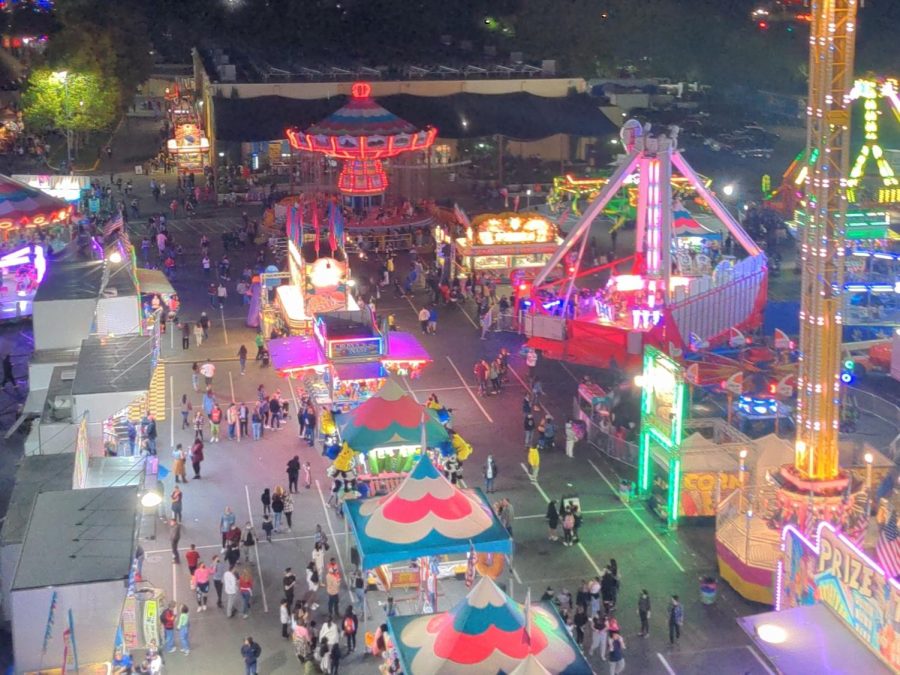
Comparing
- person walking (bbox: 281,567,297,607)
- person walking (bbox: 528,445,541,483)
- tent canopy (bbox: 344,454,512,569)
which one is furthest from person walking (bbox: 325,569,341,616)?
person walking (bbox: 528,445,541,483)

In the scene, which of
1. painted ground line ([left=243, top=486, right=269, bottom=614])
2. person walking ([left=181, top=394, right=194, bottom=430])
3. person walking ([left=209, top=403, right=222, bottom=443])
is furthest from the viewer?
person walking ([left=181, top=394, right=194, bottom=430])

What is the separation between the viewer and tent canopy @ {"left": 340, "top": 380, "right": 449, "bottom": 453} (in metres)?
31.2

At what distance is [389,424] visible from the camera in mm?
31406

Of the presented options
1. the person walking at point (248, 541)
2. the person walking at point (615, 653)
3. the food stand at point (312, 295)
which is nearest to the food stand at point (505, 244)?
the food stand at point (312, 295)

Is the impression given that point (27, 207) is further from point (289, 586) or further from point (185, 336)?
point (289, 586)

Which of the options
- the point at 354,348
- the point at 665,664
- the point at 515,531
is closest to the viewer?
the point at 665,664

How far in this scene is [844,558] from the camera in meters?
21.3

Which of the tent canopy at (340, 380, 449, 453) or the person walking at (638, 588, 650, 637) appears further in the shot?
the tent canopy at (340, 380, 449, 453)

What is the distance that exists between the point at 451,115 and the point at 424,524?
155 ft

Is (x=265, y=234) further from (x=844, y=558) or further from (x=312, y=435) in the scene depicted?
(x=844, y=558)

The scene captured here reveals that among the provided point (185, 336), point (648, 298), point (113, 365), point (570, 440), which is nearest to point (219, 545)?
point (113, 365)

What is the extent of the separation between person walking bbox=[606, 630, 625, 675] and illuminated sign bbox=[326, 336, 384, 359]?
13413 millimetres

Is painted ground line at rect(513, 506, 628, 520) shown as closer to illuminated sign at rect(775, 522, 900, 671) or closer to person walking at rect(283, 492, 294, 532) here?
person walking at rect(283, 492, 294, 532)

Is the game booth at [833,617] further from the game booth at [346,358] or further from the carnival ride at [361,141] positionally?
the carnival ride at [361,141]
